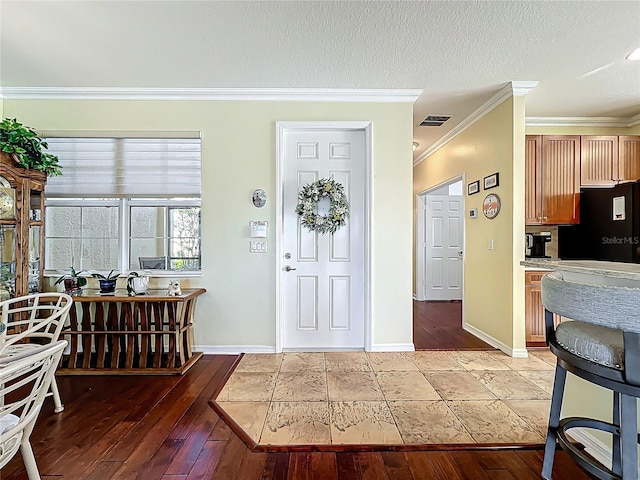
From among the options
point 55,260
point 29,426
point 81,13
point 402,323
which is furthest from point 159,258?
point 402,323

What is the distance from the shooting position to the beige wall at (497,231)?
3.33m

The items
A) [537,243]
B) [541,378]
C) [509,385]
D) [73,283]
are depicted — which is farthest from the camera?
[537,243]

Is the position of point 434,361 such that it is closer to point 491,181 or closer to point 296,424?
point 296,424

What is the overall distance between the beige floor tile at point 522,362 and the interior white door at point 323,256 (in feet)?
4.38

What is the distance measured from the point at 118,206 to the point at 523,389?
155 inches

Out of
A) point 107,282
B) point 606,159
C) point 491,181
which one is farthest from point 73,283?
point 606,159

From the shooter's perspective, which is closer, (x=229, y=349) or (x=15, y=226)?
(x=15, y=226)

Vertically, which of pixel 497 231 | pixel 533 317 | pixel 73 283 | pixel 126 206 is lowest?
pixel 533 317

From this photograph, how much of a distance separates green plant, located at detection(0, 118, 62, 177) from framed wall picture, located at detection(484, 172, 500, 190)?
4283 mm

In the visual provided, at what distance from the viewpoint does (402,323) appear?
3.46m

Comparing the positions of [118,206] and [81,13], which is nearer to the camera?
[81,13]

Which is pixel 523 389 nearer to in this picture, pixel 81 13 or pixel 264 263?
pixel 264 263

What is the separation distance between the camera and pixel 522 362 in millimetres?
3180

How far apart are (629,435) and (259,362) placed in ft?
8.63
